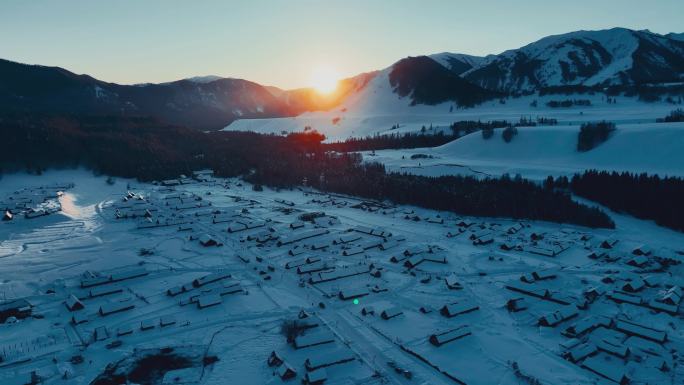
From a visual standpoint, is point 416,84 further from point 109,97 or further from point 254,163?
point 109,97

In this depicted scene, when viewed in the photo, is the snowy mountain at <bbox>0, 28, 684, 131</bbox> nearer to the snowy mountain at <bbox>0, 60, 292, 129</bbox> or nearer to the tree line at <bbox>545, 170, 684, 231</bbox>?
the snowy mountain at <bbox>0, 60, 292, 129</bbox>

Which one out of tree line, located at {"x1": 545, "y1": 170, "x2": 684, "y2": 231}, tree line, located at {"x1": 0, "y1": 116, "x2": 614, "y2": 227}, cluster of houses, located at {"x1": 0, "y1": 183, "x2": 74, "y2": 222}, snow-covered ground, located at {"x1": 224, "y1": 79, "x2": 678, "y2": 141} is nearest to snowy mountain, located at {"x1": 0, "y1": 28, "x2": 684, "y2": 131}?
snow-covered ground, located at {"x1": 224, "y1": 79, "x2": 678, "y2": 141}

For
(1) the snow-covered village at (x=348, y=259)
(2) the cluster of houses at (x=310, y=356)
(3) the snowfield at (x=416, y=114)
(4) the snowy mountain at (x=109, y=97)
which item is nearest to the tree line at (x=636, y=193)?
(1) the snow-covered village at (x=348, y=259)

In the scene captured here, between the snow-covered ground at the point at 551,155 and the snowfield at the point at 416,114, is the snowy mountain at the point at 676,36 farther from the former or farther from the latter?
the snow-covered ground at the point at 551,155

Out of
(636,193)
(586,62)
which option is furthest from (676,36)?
(636,193)

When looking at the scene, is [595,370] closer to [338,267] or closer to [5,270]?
[338,267]

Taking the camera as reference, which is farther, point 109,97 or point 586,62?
point 586,62
